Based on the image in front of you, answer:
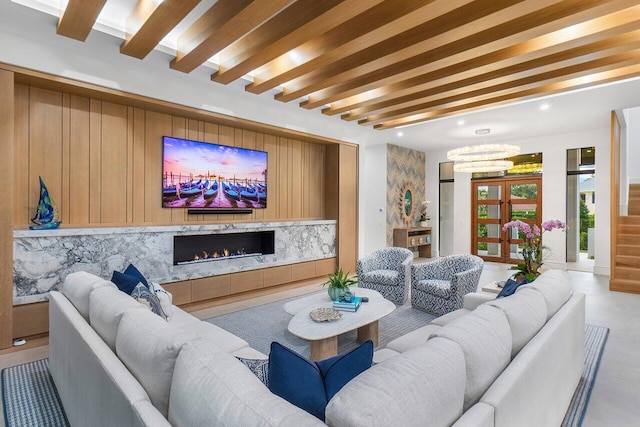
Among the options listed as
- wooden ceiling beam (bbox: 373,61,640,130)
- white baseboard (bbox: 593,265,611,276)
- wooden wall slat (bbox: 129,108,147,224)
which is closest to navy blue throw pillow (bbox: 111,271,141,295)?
wooden wall slat (bbox: 129,108,147,224)

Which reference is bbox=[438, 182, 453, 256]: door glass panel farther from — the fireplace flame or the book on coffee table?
the book on coffee table

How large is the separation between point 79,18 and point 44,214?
1.93 meters

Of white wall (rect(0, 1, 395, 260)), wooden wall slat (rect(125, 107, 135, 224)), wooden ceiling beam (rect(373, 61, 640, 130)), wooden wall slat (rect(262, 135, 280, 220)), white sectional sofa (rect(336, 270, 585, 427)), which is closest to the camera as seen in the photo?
white sectional sofa (rect(336, 270, 585, 427))

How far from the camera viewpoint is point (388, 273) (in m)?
4.65

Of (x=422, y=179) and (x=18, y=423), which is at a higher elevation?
(x=422, y=179)

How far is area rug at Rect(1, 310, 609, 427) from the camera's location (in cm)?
216

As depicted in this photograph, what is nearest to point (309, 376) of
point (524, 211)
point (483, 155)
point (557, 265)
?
point (483, 155)

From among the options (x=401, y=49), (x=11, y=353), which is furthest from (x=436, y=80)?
(x=11, y=353)

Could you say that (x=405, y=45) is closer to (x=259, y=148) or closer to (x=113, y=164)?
A: (x=259, y=148)

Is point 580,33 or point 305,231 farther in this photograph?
point 305,231

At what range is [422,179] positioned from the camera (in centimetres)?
934

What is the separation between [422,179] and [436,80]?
571 cm

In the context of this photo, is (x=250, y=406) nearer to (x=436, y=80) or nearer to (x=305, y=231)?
(x=436, y=80)

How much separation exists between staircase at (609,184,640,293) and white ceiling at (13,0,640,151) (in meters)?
1.93
